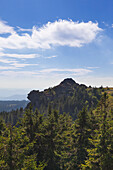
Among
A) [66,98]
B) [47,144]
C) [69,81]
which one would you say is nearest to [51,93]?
[66,98]

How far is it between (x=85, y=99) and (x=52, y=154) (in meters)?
125

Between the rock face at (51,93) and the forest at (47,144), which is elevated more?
the rock face at (51,93)

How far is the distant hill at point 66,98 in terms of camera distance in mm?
135375

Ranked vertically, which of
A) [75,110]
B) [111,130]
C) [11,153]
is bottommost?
[75,110]

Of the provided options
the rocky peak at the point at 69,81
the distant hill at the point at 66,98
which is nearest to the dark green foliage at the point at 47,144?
the distant hill at the point at 66,98

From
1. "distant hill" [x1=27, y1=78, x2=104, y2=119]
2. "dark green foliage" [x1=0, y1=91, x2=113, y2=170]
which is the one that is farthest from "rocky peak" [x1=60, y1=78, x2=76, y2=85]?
"dark green foliage" [x1=0, y1=91, x2=113, y2=170]

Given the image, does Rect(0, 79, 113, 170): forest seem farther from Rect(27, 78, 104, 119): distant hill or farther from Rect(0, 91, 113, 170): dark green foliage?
Rect(27, 78, 104, 119): distant hill

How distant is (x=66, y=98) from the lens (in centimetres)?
14688

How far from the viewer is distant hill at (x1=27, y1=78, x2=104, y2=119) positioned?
5330 inches

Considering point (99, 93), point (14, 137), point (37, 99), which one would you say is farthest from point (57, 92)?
point (14, 137)

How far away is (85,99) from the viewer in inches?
5512

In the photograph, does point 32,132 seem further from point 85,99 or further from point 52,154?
point 85,99

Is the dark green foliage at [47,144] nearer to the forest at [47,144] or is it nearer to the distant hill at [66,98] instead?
the forest at [47,144]

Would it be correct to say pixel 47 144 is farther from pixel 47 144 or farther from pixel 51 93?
pixel 51 93
